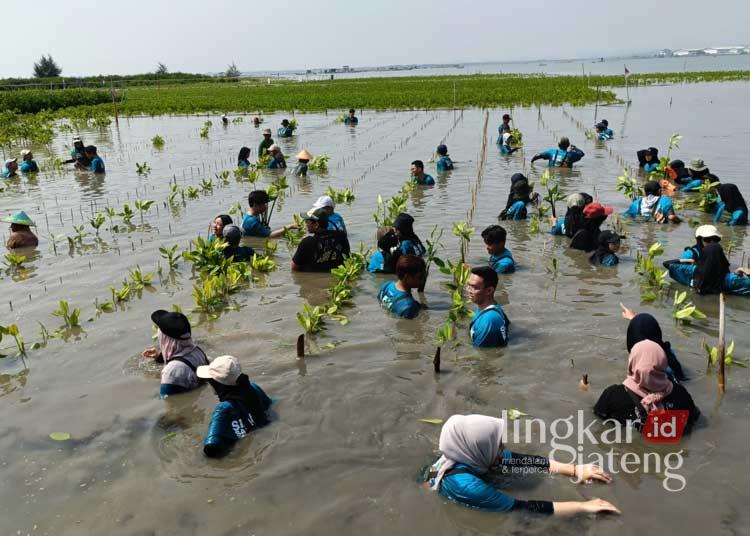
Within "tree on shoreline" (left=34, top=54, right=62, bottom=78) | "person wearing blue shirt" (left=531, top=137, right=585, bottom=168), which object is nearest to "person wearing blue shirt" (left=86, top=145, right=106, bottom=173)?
"person wearing blue shirt" (left=531, top=137, right=585, bottom=168)

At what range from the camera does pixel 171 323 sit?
18.0ft

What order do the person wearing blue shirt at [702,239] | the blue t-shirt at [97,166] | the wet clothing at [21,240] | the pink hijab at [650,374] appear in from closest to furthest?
the pink hijab at [650,374]
the person wearing blue shirt at [702,239]
the wet clothing at [21,240]
the blue t-shirt at [97,166]

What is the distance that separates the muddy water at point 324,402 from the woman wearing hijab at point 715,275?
27 centimetres

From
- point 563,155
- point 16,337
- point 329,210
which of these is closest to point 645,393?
point 329,210

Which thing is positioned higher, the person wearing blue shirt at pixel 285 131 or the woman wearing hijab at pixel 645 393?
the person wearing blue shirt at pixel 285 131

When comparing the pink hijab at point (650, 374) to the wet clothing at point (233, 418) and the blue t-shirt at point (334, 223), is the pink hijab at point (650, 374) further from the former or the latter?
the blue t-shirt at point (334, 223)

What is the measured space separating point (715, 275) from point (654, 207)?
405 centimetres

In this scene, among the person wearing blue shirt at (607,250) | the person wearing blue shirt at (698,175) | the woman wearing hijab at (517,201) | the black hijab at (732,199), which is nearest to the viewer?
the person wearing blue shirt at (607,250)

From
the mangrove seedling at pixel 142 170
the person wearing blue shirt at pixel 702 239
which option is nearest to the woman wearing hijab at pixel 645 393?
the person wearing blue shirt at pixel 702 239

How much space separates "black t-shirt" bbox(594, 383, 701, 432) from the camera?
482cm

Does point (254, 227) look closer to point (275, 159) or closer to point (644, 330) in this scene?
point (644, 330)

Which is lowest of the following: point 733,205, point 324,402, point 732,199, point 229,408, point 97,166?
point 324,402

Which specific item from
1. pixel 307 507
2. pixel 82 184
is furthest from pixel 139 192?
pixel 307 507

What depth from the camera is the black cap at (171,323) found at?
550 cm
